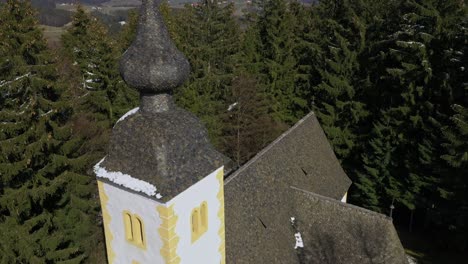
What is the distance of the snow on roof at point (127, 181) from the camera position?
30.1ft

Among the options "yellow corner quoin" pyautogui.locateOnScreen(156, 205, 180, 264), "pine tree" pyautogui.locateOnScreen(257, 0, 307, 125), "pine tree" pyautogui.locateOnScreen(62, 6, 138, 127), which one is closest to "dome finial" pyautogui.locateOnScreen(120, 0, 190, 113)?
"yellow corner quoin" pyautogui.locateOnScreen(156, 205, 180, 264)

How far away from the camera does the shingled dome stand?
29.1 feet

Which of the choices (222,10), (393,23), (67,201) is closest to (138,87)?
(67,201)

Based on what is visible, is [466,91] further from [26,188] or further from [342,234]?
[26,188]

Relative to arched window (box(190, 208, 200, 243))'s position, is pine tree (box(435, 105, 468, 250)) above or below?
below

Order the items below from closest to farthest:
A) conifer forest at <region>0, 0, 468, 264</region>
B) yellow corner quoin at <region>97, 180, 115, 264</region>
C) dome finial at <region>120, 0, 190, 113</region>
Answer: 1. dome finial at <region>120, 0, 190, 113</region>
2. yellow corner quoin at <region>97, 180, 115, 264</region>
3. conifer forest at <region>0, 0, 468, 264</region>

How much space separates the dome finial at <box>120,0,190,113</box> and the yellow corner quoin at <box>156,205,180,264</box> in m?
2.54

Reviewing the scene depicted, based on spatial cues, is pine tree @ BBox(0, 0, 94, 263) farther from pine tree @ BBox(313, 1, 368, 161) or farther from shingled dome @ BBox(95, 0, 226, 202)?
pine tree @ BBox(313, 1, 368, 161)

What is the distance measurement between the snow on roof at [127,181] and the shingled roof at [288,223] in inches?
219

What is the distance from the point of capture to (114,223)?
33.9ft

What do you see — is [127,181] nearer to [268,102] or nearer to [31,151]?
[31,151]

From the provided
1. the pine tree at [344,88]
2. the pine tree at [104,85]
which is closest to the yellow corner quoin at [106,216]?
the pine tree at [104,85]

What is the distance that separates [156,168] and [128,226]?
1787mm

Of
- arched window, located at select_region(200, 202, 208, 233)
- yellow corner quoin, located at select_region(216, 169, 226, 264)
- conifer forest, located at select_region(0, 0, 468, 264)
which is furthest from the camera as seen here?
conifer forest, located at select_region(0, 0, 468, 264)
